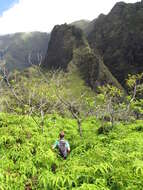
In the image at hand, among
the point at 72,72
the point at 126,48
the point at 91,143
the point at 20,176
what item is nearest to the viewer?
the point at 20,176

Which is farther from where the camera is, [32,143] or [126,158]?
[32,143]

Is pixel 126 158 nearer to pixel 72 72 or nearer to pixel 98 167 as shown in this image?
pixel 98 167

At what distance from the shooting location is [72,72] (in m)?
181

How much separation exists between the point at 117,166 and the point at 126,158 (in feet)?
1.29

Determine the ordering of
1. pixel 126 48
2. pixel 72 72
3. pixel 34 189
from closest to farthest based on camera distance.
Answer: pixel 34 189 < pixel 72 72 < pixel 126 48

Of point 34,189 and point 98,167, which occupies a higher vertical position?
point 98,167

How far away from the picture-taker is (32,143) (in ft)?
34.4

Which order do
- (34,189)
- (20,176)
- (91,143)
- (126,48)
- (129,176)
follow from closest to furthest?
1. (129,176)
2. (34,189)
3. (20,176)
4. (91,143)
5. (126,48)

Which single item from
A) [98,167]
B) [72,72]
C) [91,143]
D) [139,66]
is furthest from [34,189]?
[139,66]

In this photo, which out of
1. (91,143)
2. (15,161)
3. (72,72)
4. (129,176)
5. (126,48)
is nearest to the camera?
(129,176)

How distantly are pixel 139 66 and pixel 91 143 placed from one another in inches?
7261

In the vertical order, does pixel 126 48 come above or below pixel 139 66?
above

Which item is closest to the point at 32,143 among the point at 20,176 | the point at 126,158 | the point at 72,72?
the point at 20,176

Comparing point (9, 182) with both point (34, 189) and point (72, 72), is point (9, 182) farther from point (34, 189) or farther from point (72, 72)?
point (72, 72)
